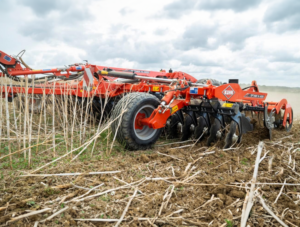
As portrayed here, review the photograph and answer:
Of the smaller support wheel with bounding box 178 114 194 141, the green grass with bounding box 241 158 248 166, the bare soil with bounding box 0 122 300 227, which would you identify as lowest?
the bare soil with bounding box 0 122 300 227

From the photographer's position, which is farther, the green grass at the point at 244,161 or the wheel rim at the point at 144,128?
the wheel rim at the point at 144,128

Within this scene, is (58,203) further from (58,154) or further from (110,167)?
(58,154)

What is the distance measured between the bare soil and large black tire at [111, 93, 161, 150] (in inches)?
8.9

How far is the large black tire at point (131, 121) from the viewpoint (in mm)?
4219

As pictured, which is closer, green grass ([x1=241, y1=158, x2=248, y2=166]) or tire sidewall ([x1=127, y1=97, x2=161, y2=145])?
green grass ([x1=241, y1=158, x2=248, y2=166])

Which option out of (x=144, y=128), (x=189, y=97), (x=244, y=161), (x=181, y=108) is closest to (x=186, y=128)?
(x=181, y=108)

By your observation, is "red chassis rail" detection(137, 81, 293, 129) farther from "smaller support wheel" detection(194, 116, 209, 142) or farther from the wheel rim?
"smaller support wheel" detection(194, 116, 209, 142)

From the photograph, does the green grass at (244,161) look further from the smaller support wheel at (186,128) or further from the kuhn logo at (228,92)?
the smaller support wheel at (186,128)

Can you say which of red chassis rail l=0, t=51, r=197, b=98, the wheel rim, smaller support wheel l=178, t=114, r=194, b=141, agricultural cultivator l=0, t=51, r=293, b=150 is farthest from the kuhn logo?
the wheel rim

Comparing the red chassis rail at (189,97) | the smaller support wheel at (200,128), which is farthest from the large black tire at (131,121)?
the smaller support wheel at (200,128)

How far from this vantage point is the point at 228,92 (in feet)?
15.8

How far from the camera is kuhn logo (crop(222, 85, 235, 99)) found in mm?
4797

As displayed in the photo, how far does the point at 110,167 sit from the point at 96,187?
23.6 inches

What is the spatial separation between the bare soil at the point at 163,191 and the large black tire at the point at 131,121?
23cm
